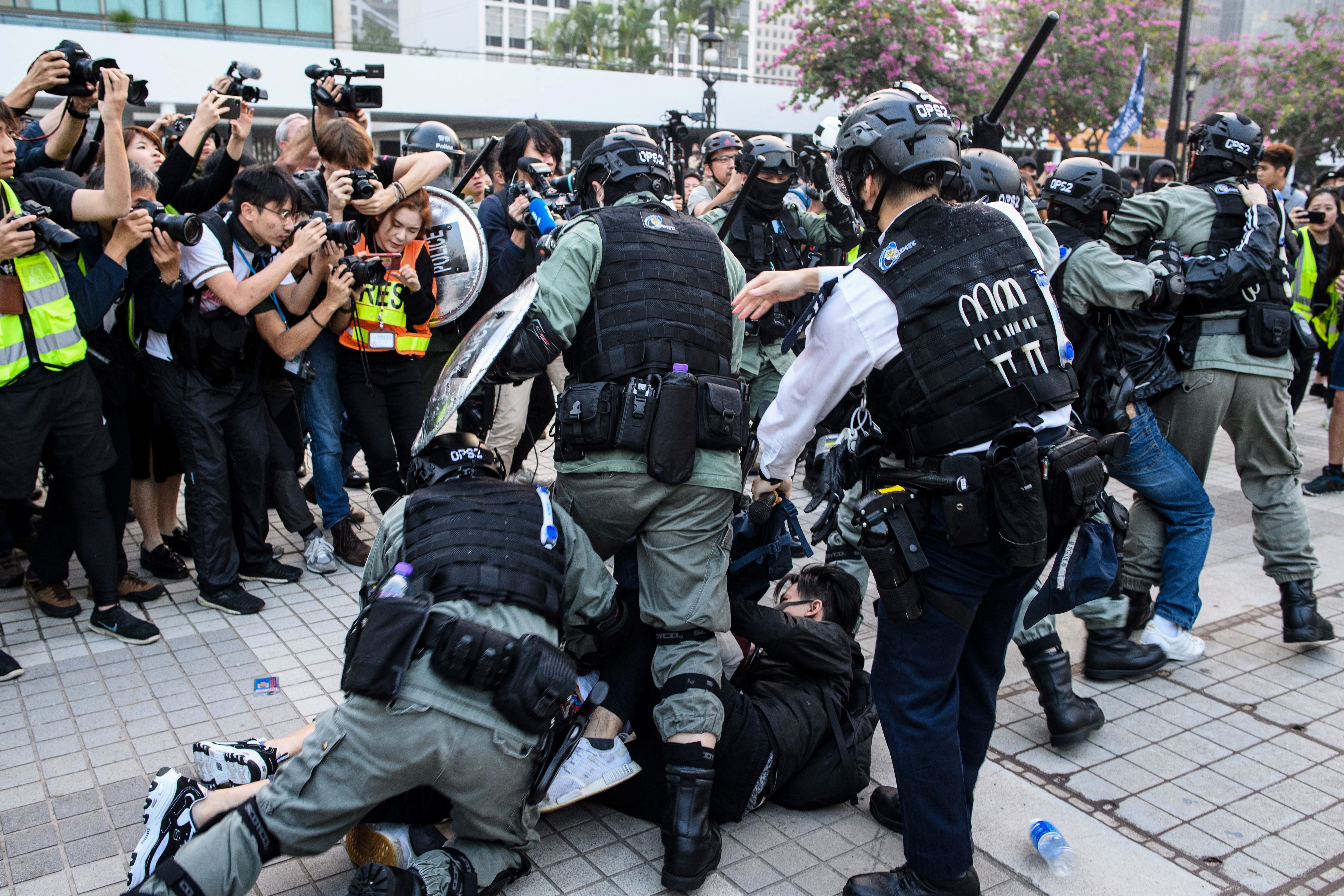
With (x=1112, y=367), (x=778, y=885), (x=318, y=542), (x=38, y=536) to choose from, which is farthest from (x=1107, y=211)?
(x=38, y=536)

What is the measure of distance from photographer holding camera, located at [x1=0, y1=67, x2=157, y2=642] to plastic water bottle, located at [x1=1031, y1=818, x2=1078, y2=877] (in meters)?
3.65

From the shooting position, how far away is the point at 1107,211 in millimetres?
4270

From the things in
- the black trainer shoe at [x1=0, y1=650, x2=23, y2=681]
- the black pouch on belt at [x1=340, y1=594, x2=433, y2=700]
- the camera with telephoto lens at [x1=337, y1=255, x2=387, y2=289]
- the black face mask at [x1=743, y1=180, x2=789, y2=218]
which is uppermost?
the black face mask at [x1=743, y1=180, x2=789, y2=218]

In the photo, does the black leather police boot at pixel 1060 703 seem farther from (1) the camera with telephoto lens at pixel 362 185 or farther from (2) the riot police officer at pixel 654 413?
(1) the camera with telephoto lens at pixel 362 185

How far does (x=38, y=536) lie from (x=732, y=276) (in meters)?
3.48

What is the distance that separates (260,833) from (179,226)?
2.71 metres

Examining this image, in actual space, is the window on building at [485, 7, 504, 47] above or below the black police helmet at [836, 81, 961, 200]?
above

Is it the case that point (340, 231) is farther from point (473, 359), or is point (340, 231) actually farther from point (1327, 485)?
point (1327, 485)

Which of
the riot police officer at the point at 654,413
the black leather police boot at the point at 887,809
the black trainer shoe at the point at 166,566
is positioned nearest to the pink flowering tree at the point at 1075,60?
the black trainer shoe at the point at 166,566

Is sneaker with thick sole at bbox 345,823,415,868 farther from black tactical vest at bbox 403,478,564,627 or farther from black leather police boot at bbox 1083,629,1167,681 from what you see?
black leather police boot at bbox 1083,629,1167,681

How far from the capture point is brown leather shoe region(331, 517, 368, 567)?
5449mm

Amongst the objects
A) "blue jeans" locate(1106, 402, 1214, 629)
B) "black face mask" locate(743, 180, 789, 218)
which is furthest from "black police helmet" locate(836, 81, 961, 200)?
"black face mask" locate(743, 180, 789, 218)

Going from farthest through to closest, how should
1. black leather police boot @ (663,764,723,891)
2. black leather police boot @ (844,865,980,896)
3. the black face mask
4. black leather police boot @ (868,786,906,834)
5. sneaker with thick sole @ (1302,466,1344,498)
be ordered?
sneaker with thick sole @ (1302,466,1344,498) < the black face mask < black leather police boot @ (868,786,906,834) < black leather police boot @ (663,764,723,891) < black leather police boot @ (844,865,980,896)

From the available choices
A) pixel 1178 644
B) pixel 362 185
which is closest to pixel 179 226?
pixel 362 185
